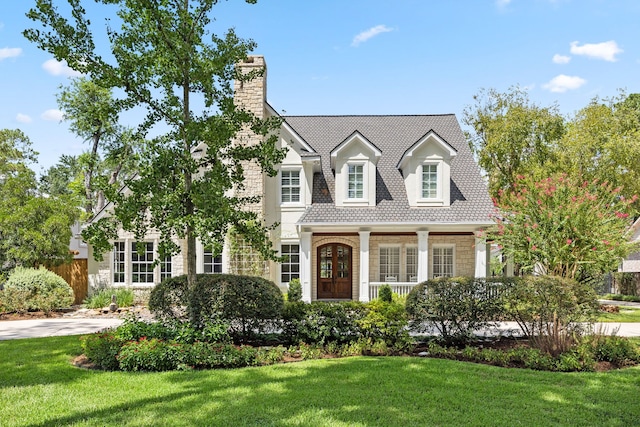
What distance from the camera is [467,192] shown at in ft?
62.8

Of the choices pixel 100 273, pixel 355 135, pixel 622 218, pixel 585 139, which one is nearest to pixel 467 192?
pixel 355 135

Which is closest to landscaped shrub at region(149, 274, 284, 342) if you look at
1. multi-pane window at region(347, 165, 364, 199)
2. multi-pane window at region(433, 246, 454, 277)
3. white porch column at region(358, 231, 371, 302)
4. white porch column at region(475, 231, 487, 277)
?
white porch column at region(358, 231, 371, 302)

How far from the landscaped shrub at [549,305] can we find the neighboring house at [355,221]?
8435mm

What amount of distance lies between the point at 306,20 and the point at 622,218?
9.15 meters

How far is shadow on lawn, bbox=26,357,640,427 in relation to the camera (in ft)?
18.1

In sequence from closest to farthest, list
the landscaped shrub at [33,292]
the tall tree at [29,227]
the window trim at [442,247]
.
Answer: the landscaped shrub at [33,292], the tall tree at [29,227], the window trim at [442,247]

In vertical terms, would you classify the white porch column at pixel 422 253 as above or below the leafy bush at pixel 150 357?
above

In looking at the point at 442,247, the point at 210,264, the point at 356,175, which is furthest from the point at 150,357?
the point at 442,247

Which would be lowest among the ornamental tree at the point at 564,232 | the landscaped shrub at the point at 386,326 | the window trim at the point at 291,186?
the landscaped shrub at the point at 386,326

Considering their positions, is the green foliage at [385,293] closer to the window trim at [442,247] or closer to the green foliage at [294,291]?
the window trim at [442,247]

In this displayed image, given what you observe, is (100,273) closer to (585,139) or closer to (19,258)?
(19,258)

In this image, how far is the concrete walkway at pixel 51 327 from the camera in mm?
12086

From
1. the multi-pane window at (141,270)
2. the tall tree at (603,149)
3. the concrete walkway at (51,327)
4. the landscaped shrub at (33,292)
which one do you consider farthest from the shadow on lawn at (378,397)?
the tall tree at (603,149)

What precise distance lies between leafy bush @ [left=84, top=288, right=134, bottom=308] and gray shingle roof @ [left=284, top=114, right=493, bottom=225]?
7.24m
